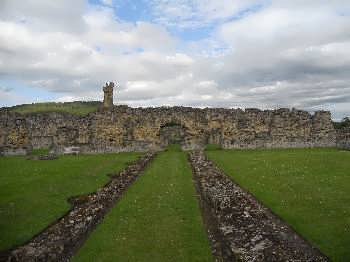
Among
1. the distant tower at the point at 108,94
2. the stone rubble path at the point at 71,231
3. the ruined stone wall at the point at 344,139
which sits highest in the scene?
the distant tower at the point at 108,94

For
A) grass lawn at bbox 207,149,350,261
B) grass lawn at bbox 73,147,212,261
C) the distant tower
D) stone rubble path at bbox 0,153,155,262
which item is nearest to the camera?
grass lawn at bbox 73,147,212,261

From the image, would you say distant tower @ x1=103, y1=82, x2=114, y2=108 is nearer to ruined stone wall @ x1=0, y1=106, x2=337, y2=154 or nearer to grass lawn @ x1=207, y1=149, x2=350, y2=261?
ruined stone wall @ x1=0, y1=106, x2=337, y2=154

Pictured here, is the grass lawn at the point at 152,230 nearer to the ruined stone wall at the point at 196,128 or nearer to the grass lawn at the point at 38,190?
the grass lawn at the point at 38,190

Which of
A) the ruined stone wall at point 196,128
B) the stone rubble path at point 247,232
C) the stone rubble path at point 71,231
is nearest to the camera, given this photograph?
the stone rubble path at point 247,232

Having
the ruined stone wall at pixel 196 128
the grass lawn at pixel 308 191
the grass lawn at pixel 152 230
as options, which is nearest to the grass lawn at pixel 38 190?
the grass lawn at pixel 152 230

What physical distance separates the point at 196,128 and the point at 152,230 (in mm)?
34899

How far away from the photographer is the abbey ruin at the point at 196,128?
4725 centimetres

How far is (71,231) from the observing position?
14.8 metres

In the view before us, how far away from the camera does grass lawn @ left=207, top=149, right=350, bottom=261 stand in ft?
42.9

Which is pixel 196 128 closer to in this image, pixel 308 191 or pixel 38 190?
pixel 38 190

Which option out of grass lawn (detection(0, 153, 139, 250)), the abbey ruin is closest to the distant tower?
the abbey ruin

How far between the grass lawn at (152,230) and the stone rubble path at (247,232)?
57cm

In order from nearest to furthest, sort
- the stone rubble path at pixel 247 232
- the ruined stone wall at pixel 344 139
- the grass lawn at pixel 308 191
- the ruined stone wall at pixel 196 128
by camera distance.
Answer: the stone rubble path at pixel 247 232, the grass lawn at pixel 308 191, the ruined stone wall at pixel 344 139, the ruined stone wall at pixel 196 128

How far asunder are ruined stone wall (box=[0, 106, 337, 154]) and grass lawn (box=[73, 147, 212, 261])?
26.1m
